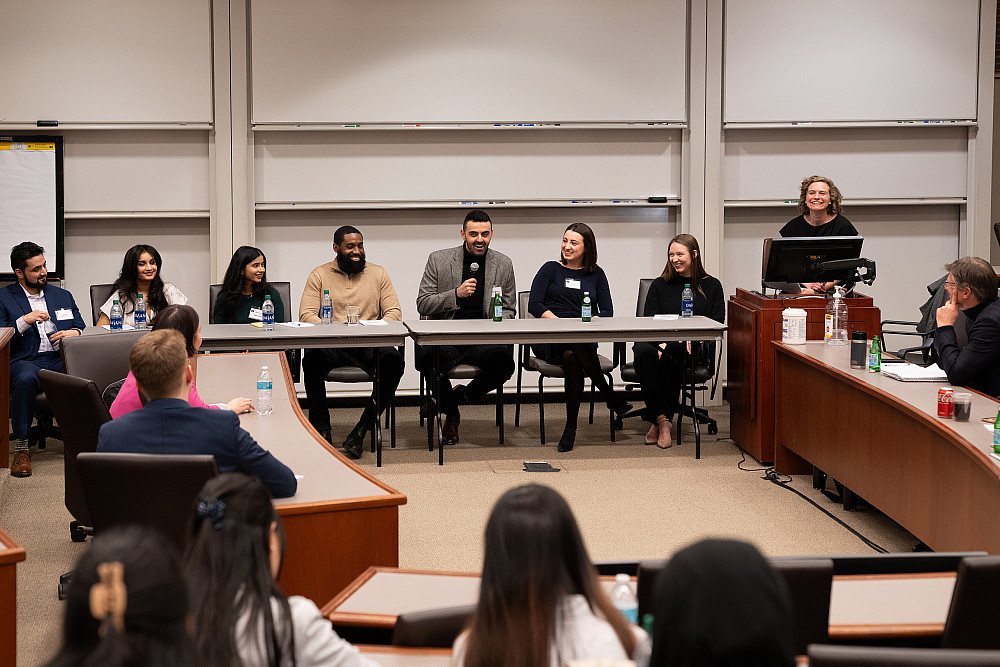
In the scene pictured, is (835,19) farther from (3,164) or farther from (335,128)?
(3,164)

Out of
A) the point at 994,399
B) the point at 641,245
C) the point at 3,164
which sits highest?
the point at 3,164

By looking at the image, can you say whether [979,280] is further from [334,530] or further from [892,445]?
[334,530]

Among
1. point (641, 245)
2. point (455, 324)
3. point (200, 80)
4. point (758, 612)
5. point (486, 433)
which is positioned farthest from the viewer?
point (641, 245)

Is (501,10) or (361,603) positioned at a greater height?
(501,10)

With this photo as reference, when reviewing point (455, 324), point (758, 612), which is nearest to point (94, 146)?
point (455, 324)

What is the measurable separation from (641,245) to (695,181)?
61 cm

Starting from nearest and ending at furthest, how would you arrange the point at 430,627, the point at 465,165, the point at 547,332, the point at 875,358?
1. the point at 430,627
2. the point at 875,358
3. the point at 547,332
4. the point at 465,165

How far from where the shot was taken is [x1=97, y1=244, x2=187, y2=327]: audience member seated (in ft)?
19.8

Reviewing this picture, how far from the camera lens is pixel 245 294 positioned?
20.4ft

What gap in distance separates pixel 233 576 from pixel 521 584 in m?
0.48

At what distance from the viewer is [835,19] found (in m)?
7.49

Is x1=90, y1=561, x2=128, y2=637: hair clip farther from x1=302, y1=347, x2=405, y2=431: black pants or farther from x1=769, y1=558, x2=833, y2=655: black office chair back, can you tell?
x1=302, y1=347, x2=405, y2=431: black pants

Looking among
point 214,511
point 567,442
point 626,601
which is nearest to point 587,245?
point 567,442

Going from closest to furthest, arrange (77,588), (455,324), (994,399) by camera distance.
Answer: (77,588) → (994,399) → (455,324)
